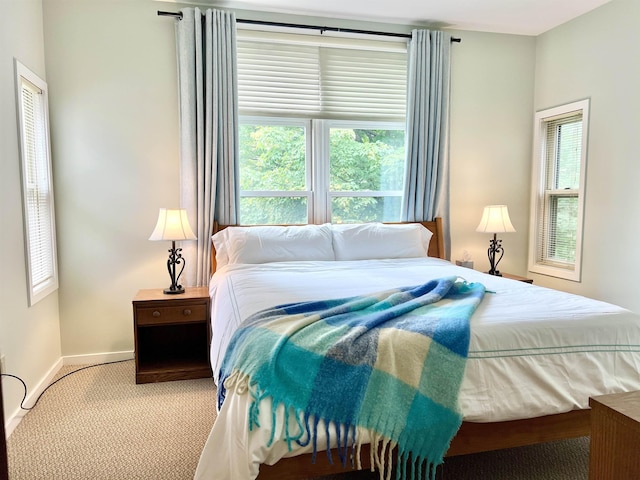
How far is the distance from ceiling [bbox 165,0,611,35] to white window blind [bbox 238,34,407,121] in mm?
242

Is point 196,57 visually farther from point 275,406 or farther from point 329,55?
point 275,406

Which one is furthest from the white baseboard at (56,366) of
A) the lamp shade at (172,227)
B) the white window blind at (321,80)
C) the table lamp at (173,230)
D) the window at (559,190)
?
the window at (559,190)

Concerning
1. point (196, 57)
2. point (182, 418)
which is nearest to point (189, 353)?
point (182, 418)

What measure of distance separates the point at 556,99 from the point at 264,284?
3197 millimetres

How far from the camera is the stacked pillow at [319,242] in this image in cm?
323

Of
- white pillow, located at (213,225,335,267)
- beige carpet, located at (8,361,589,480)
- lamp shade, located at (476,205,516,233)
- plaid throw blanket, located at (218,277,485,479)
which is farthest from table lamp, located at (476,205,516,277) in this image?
plaid throw blanket, located at (218,277,485,479)

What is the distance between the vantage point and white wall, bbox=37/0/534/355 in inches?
126

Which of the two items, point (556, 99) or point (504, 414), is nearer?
point (504, 414)

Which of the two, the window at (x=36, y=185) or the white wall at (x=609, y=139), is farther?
the white wall at (x=609, y=139)

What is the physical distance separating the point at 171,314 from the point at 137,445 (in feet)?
3.18

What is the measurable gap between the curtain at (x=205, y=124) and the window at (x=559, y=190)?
2.81m

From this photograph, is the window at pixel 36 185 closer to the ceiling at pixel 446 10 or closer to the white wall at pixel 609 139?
the ceiling at pixel 446 10

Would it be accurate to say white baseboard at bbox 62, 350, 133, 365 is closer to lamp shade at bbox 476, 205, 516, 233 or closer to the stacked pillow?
the stacked pillow

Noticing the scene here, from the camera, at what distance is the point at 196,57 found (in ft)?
10.8
